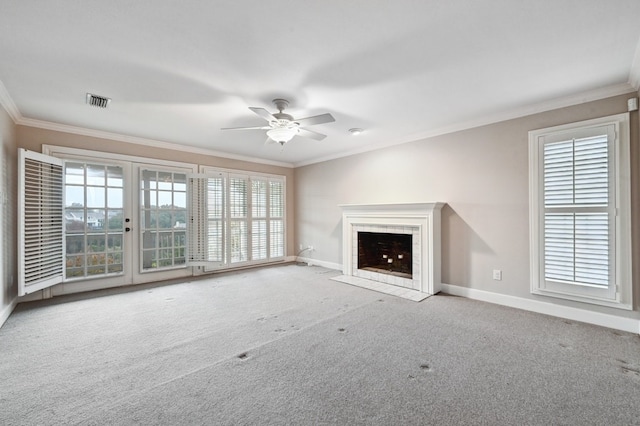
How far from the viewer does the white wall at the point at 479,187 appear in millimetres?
3361

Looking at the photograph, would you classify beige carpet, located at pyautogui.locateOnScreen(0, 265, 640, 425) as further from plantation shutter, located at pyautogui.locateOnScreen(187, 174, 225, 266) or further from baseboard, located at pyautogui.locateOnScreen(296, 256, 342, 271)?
baseboard, located at pyautogui.locateOnScreen(296, 256, 342, 271)

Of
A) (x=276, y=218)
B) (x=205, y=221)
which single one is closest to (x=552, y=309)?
(x=276, y=218)

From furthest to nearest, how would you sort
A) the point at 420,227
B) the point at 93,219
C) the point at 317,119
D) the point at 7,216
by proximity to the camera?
the point at 93,219 < the point at 420,227 < the point at 7,216 < the point at 317,119

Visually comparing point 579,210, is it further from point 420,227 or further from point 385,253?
point 385,253

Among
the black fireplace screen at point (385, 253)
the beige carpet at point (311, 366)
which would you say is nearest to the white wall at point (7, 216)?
the beige carpet at point (311, 366)

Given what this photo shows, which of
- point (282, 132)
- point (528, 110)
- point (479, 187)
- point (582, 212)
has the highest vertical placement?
point (528, 110)

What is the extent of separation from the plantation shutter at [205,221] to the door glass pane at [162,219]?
0.46 ft

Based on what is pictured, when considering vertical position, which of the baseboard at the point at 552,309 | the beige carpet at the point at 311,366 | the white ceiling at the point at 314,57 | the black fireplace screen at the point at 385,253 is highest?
the white ceiling at the point at 314,57

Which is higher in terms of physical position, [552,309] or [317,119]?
[317,119]

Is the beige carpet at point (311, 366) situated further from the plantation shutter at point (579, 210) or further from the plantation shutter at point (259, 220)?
the plantation shutter at point (259, 220)

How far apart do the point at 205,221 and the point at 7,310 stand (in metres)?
2.72

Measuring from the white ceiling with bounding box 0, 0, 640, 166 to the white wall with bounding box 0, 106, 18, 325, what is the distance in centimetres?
37

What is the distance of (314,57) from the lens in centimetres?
229

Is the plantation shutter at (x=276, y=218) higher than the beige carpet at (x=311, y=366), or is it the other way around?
the plantation shutter at (x=276, y=218)
